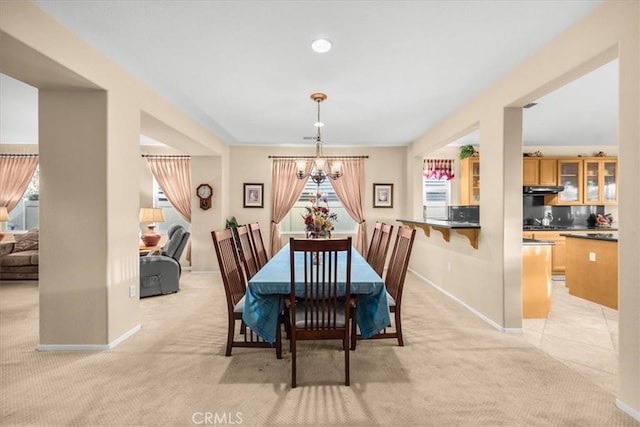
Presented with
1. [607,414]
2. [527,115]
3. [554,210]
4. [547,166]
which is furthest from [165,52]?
[554,210]

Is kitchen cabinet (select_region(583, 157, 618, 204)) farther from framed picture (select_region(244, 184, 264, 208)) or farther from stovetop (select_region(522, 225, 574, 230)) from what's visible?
framed picture (select_region(244, 184, 264, 208))

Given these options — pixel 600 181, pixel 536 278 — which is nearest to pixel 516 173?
pixel 536 278

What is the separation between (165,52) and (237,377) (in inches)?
102

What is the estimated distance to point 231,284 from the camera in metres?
2.75

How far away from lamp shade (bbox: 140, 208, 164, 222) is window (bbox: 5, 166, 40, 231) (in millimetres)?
2671

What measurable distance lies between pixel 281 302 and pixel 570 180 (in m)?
6.33

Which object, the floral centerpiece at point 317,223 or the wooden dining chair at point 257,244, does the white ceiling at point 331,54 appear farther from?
the wooden dining chair at point 257,244

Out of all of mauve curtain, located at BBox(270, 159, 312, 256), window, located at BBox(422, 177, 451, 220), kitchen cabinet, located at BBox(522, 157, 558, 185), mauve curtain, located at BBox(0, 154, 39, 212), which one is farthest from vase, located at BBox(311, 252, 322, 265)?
mauve curtain, located at BBox(0, 154, 39, 212)

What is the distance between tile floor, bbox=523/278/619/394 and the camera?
246 centimetres

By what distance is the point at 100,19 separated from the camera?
87.1 inches

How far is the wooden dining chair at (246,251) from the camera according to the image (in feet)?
9.99

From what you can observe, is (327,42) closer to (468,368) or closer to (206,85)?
(206,85)

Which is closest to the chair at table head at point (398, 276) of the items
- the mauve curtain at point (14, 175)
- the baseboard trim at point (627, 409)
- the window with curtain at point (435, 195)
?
the baseboard trim at point (627, 409)

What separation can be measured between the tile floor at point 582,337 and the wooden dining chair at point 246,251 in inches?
105
